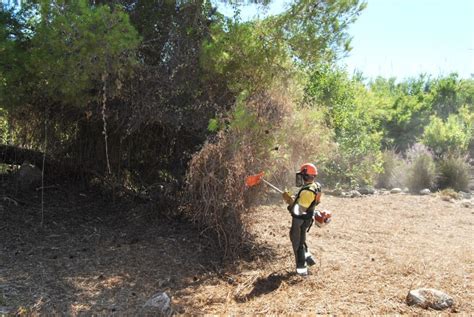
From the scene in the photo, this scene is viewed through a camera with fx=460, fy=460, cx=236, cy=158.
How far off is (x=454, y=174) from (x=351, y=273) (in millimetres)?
8487

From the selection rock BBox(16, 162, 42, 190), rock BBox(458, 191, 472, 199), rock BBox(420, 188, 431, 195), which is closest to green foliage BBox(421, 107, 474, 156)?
rock BBox(458, 191, 472, 199)

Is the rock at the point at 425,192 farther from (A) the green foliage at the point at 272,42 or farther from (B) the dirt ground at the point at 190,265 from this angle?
(A) the green foliage at the point at 272,42

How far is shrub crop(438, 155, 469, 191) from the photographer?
474 inches

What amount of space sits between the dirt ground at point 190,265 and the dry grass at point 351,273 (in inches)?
Answer: 0.4

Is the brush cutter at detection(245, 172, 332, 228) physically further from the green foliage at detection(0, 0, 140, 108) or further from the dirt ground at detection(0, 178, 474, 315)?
the green foliage at detection(0, 0, 140, 108)

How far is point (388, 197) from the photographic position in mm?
10742

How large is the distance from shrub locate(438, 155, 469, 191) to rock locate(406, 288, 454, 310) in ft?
28.5

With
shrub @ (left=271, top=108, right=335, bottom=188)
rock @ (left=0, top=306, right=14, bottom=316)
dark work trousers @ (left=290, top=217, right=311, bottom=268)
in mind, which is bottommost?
rock @ (left=0, top=306, right=14, bottom=316)

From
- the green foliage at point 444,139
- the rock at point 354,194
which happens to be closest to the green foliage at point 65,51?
the rock at point 354,194

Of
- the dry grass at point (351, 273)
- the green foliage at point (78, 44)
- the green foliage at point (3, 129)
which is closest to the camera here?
the dry grass at point (351, 273)

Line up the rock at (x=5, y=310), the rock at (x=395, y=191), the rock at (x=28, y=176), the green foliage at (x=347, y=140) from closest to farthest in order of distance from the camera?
the rock at (x=5, y=310) < the rock at (x=28, y=176) < the green foliage at (x=347, y=140) < the rock at (x=395, y=191)

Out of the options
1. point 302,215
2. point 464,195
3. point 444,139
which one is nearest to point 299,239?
point 302,215

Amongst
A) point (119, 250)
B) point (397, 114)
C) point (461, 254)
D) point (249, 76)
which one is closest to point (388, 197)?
point (461, 254)

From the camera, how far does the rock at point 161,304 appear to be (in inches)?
157
